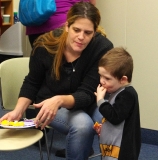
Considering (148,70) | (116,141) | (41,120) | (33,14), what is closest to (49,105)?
(41,120)

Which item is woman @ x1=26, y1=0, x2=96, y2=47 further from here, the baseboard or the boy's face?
the baseboard

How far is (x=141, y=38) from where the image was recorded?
2.57 metres

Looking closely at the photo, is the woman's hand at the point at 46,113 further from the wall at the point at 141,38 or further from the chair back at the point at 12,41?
the chair back at the point at 12,41

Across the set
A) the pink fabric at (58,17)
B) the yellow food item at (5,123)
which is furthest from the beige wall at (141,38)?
the yellow food item at (5,123)

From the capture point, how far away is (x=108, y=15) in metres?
2.73

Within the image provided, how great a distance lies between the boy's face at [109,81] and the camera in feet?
5.32

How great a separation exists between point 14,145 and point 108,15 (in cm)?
145

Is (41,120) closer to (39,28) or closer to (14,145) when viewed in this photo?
(14,145)

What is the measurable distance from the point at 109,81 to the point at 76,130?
0.29m

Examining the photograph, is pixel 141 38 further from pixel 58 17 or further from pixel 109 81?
pixel 109 81

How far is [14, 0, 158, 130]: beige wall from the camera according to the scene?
2516mm

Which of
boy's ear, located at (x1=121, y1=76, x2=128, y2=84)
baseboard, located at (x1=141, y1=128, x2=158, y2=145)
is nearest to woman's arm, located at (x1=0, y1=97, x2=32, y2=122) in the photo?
boy's ear, located at (x1=121, y1=76, x2=128, y2=84)

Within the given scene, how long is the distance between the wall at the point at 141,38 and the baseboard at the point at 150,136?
33 millimetres

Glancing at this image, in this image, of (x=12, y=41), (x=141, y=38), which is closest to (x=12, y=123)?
(x=141, y=38)
